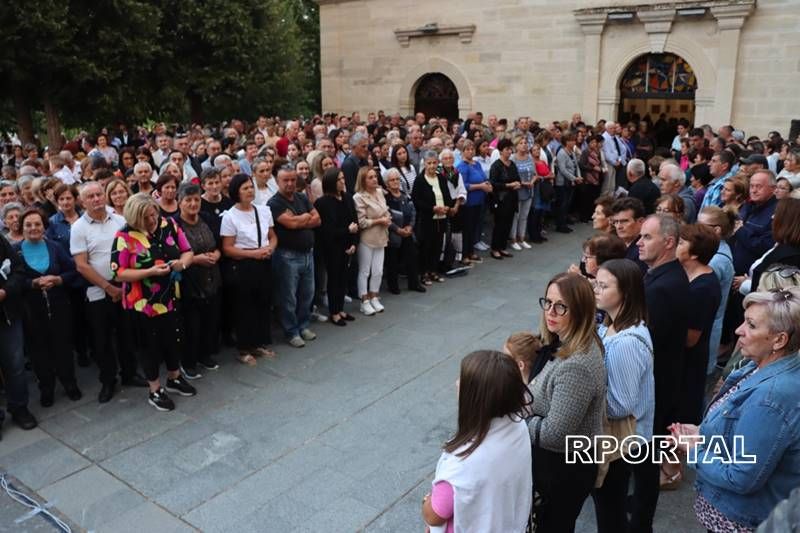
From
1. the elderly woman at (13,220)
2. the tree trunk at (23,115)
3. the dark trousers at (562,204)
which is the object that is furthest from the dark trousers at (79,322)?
the tree trunk at (23,115)

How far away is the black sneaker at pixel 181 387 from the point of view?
5445 mm

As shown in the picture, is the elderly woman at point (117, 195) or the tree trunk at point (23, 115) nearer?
the elderly woman at point (117, 195)

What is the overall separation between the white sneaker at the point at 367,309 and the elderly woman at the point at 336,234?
22 cm

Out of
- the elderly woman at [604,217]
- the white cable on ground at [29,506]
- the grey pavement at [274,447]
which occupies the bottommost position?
the white cable on ground at [29,506]

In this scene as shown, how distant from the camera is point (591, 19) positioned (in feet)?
49.4

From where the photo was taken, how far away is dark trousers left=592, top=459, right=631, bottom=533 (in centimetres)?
304

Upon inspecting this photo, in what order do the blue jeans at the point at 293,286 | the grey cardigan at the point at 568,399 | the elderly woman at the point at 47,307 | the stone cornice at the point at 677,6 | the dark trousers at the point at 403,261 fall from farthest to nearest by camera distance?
the stone cornice at the point at 677,6, the dark trousers at the point at 403,261, the blue jeans at the point at 293,286, the elderly woman at the point at 47,307, the grey cardigan at the point at 568,399

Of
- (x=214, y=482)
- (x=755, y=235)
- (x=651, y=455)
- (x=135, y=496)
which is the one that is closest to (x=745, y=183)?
(x=755, y=235)

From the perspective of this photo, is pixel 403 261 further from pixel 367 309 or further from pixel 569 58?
pixel 569 58

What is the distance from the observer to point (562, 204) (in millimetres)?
11445

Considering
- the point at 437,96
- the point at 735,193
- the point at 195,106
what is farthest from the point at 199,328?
the point at 195,106

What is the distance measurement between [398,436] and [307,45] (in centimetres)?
2770

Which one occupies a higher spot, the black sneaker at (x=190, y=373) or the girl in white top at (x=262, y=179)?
the girl in white top at (x=262, y=179)

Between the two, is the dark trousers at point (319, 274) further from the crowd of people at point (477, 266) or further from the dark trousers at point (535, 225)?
the dark trousers at point (535, 225)
